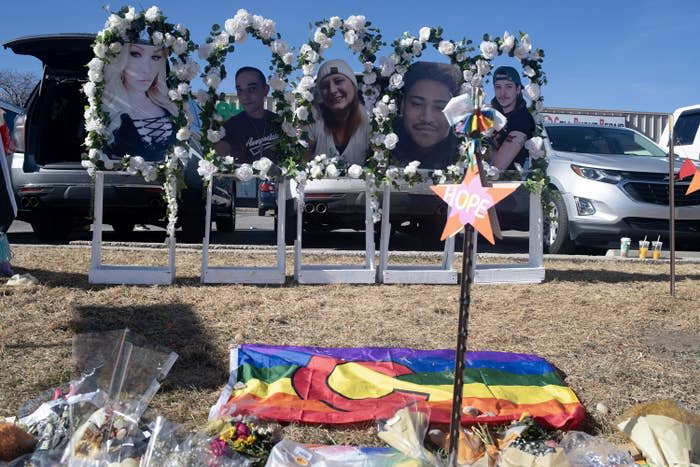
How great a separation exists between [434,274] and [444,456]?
350 centimetres

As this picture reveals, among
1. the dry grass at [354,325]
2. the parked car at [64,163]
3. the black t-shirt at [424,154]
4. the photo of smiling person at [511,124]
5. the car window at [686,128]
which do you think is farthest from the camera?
the car window at [686,128]

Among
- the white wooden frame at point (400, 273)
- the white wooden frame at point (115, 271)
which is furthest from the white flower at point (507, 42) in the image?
the white wooden frame at point (115, 271)

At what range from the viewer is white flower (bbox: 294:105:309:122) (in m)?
5.62

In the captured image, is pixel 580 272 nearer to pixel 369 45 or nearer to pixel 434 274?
pixel 434 274

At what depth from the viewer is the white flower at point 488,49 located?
19.5ft

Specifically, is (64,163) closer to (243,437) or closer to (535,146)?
(535,146)

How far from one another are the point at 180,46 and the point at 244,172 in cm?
113

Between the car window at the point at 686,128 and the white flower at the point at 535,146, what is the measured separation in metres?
7.66

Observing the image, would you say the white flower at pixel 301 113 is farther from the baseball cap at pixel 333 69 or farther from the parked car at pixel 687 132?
the parked car at pixel 687 132

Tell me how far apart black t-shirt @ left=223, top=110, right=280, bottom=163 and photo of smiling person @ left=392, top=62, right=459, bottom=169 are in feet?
3.64

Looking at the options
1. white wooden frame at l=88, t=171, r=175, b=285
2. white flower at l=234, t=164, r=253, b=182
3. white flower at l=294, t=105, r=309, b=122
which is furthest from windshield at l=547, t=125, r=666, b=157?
white wooden frame at l=88, t=171, r=175, b=285

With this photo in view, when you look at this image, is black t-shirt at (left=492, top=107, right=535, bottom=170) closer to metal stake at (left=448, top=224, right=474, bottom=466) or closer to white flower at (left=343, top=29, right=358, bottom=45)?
white flower at (left=343, top=29, right=358, bottom=45)

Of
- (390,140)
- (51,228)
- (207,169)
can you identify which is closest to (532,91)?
(390,140)

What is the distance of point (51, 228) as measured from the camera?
827cm
